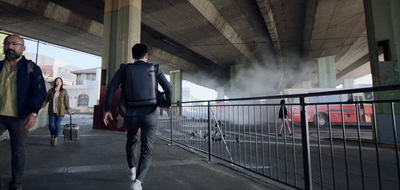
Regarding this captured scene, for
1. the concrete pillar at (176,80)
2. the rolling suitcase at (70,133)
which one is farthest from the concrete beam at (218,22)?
the concrete pillar at (176,80)

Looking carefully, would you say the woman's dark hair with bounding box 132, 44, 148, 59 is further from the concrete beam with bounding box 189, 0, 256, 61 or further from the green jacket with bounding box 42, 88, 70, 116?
the concrete beam with bounding box 189, 0, 256, 61

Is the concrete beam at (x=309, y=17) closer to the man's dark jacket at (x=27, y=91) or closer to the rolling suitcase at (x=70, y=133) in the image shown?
the man's dark jacket at (x=27, y=91)

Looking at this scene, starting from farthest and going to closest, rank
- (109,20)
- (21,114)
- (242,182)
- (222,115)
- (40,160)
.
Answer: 1. (109,20)
2. (222,115)
3. (40,160)
4. (242,182)
5. (21,114)

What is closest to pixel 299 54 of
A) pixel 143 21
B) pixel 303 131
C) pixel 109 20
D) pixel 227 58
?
pixel 227 58

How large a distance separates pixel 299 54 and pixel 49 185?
68.9ft

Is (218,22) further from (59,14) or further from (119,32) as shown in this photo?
(59,14)

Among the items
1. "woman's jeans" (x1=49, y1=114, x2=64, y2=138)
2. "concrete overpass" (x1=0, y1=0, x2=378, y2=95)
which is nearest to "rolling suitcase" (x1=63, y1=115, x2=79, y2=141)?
"woman's jeans" (x1=49, y1=114, x2=64, y2=138)

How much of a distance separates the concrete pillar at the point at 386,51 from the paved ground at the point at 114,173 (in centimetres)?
584

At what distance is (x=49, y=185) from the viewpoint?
2.44 metres

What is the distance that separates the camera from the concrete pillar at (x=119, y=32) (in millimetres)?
8078

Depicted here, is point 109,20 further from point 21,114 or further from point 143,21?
point 21,114

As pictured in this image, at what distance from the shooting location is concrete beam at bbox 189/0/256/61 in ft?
33.1

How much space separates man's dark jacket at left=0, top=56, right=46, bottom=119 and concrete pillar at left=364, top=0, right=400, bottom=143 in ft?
27.4

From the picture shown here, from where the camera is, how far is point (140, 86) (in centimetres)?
223
